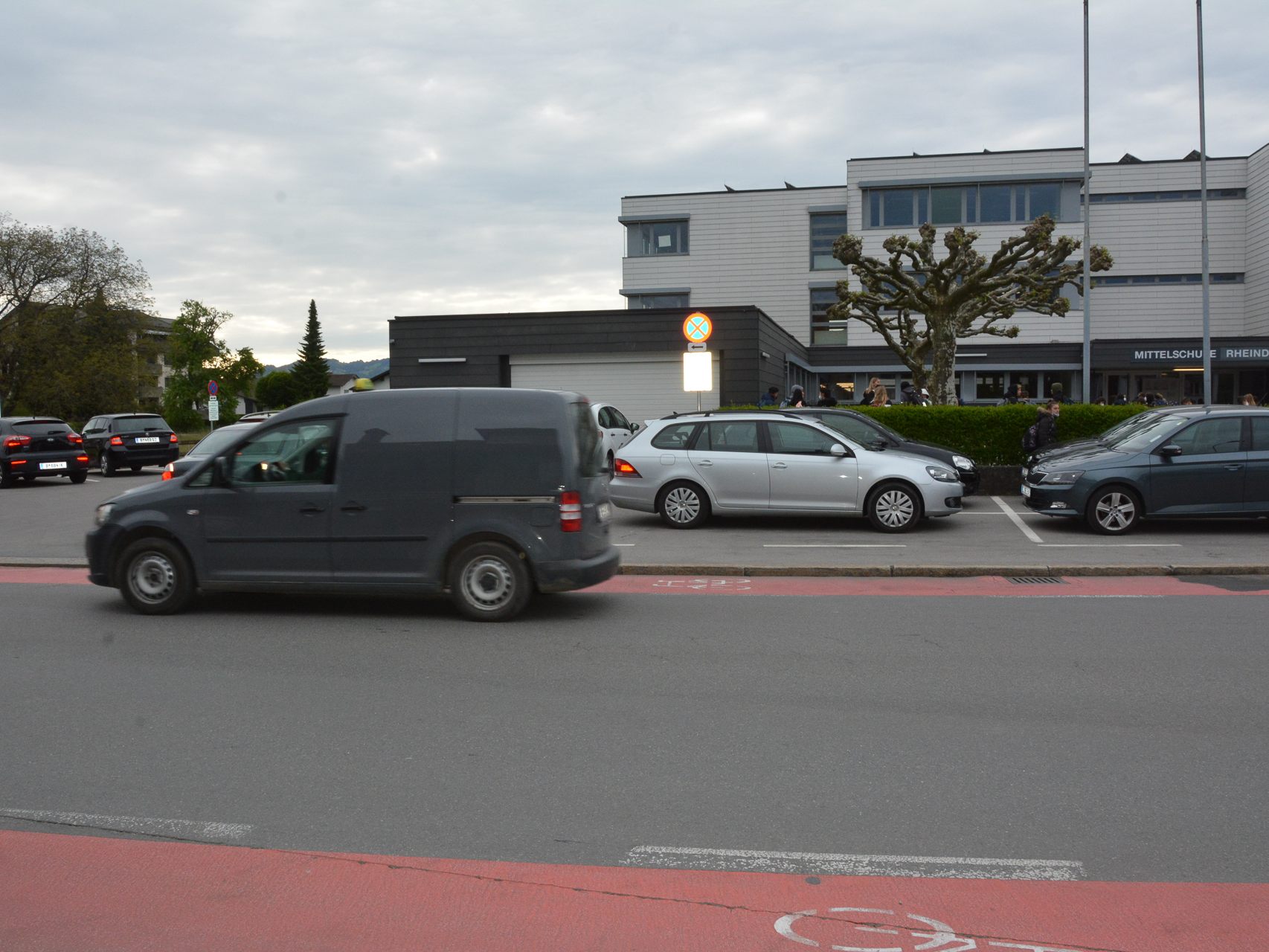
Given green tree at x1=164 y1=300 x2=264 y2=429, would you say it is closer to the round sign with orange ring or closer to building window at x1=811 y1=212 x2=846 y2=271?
building window at x1=811 y1=212 x2=846 y2=271

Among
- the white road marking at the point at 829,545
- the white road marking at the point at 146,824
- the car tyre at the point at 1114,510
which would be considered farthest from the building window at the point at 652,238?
the white road marking at the point at 146,824

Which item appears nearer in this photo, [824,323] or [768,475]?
[768,475]

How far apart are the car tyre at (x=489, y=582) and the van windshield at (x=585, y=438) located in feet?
3.03

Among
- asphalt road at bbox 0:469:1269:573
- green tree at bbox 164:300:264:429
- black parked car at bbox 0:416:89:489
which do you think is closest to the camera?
asphalt road at bbox 0:469:1269:573

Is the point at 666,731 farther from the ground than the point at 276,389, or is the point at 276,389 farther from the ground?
the point at 276,389

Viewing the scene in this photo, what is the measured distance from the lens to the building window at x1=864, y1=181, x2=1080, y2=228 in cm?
4597

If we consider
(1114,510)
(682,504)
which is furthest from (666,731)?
(1114,510)

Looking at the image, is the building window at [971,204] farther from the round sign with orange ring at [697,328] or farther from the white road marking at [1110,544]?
the white road marking at [1110,544]

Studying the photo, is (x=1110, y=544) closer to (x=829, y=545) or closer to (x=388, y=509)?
(x=829, y=545)

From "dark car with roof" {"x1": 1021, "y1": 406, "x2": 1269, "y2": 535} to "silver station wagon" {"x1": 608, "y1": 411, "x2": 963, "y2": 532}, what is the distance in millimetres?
1515

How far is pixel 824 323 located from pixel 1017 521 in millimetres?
35622

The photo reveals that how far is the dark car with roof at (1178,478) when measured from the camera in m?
13.8

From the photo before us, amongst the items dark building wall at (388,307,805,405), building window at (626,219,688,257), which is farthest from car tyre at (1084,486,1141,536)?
building window at (626,219,688,257)

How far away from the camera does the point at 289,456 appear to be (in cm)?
900
